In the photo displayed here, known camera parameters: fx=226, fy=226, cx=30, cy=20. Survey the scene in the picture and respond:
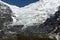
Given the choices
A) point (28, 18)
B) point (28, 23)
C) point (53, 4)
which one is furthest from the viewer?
point (53, 4)

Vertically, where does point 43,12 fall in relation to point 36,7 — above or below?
below

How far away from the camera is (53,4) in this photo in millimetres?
189250

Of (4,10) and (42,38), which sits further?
(4,10)

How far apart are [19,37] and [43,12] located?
558ft

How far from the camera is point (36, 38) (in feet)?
22.6

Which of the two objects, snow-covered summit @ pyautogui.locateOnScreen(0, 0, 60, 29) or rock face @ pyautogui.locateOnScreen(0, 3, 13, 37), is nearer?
rock face @ pyautogui.locateOnScreen(0, 3, 13, 37)

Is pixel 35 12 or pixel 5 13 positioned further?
pixel 35 12

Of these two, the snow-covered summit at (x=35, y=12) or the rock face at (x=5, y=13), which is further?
the snow-covered summit at (x=35, y=12)

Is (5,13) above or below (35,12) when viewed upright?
below

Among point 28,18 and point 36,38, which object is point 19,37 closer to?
point 36,38

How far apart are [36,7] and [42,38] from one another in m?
186

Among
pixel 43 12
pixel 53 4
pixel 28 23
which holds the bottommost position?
pixel 28 23

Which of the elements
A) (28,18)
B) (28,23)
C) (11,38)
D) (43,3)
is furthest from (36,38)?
(43,3)

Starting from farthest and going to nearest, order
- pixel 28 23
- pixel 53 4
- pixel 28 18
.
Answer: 1. pixel 53 4
2. pixel 28 18
3. pixel 28 23
